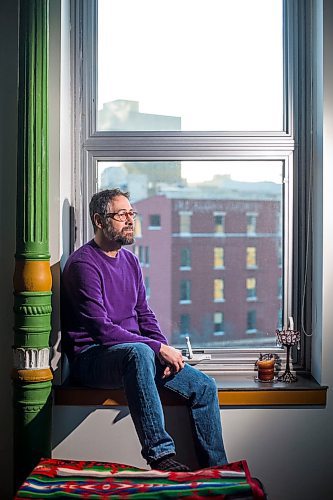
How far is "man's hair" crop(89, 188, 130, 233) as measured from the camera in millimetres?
3508

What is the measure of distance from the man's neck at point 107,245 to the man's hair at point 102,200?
5cm

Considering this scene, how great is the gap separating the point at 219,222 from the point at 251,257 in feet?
0.72

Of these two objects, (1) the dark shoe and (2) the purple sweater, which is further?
(2) the purple sweater

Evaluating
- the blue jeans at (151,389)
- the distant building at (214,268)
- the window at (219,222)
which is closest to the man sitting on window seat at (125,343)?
the blue jeans at (151,389)

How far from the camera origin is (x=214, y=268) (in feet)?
12.4

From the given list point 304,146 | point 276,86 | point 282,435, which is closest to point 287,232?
point 304,146

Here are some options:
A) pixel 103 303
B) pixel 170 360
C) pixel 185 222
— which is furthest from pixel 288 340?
pixel 103 303

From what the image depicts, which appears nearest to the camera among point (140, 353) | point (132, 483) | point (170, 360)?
point (132, 483)

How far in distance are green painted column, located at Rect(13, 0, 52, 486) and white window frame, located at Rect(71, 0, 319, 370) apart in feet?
1.61

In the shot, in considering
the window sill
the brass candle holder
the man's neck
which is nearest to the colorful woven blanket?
the window sill

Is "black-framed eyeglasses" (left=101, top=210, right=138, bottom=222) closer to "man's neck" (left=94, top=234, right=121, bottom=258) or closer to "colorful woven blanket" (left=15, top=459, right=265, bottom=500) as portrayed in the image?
"man's neck" (left=94, top=234, right=121, bottom=258)

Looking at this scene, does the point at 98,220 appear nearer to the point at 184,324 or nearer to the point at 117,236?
the point at 117,236

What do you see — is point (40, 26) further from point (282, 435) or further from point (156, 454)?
point (282, 435)

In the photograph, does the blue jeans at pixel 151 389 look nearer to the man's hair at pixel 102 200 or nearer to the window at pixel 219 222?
the man's hair at pixel 102 200
